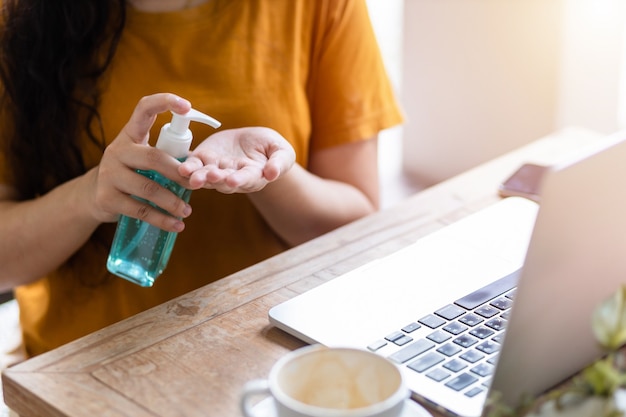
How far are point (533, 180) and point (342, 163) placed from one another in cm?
26

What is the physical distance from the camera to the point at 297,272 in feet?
3.06

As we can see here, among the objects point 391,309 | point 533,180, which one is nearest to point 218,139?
point 391,309

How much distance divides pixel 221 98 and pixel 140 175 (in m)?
0.29

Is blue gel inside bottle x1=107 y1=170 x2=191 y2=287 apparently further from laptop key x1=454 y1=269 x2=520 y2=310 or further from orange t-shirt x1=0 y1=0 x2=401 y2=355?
laptop key x1=454 y1=269 x2=520 y2=310

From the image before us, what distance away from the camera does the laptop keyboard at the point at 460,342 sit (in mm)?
693

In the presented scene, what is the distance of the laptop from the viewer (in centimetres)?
56

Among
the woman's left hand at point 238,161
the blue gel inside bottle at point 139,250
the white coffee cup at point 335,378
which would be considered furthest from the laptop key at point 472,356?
the blue gel inside bottle at point 139,250

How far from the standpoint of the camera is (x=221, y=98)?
1.12 meters

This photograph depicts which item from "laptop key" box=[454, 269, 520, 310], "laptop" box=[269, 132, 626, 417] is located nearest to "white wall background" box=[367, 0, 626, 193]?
"laptop" box=[269, 132, 626, 417]

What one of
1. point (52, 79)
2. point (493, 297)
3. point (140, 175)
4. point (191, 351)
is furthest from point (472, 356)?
point (52, 79)

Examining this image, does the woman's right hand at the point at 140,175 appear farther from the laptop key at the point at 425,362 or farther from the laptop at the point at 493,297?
the laptop key at the point at 425,362

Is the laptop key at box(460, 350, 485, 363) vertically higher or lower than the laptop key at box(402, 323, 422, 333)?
higher

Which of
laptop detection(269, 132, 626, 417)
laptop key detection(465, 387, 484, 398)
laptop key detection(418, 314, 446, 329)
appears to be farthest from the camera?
laptop key detection(418, 314, 446, 329)

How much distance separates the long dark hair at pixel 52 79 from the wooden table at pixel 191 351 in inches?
12.6
